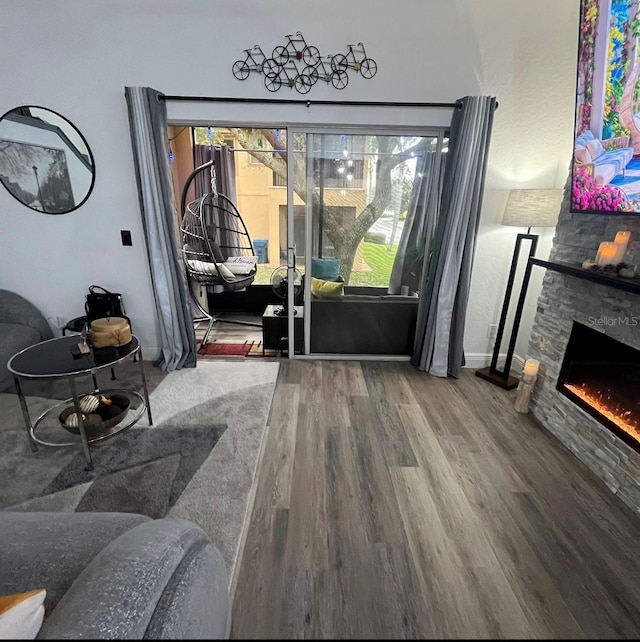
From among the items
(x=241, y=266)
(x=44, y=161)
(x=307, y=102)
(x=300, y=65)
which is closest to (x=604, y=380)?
(x=307, y=102)

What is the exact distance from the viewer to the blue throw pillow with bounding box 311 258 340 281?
3.13m

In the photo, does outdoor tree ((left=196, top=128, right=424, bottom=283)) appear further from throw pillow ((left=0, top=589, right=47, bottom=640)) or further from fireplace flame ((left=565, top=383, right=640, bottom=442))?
throw pillow ((left=0, top=589, right=47, bottom=640))

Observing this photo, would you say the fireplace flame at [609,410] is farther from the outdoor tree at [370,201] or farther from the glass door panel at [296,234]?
the glass door panel at [296,234]

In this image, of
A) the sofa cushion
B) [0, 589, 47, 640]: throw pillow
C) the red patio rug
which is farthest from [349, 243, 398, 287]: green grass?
[0, 589, 47, 640]: throw pillow

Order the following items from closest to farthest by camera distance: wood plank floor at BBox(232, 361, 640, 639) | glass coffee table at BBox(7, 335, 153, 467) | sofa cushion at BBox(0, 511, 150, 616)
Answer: sofa cushion at BBox(0, 511, 150, 616) < wood plank floor at BBox(232, 361, 640, 639) < glass coffee table at BBox(7, 335, 153, 467)

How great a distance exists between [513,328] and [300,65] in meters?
2.63

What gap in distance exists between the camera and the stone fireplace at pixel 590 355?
5.98 ft

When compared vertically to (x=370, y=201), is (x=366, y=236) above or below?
below

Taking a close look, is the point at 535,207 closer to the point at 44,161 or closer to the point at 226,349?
the point at 226,349

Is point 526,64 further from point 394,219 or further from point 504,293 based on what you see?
point 504,293

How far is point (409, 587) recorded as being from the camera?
135cm

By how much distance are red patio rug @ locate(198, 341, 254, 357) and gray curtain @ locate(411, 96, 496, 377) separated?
1.73 metres

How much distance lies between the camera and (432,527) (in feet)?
5.32

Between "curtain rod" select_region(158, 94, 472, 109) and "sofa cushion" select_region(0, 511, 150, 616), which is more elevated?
"curtain rod" select_region(158, 94, 472, 109)
